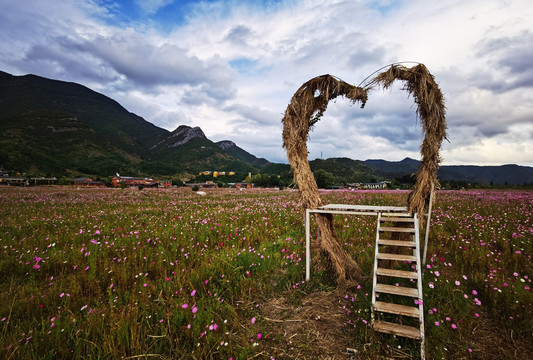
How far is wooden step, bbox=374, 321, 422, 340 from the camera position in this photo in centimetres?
294

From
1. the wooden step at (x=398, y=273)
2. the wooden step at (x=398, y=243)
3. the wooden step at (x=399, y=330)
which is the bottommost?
the wooden step at (x=399, y=330)

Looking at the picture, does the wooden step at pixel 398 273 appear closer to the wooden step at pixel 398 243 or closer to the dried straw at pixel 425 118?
the wooden step at pixel 398 243

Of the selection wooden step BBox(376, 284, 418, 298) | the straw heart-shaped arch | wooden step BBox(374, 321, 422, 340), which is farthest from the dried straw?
wooden step BBox(374, 321, 422, 340)

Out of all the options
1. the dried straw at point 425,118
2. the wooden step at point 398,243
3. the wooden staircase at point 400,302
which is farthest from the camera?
the dried straw at point 425,118

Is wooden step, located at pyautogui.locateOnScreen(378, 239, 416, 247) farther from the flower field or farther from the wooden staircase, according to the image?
the flower field

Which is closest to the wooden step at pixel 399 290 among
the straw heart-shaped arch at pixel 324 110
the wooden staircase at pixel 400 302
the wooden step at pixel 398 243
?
the wooden staircase at pixel 400 302

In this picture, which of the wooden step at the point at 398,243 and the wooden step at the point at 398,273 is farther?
the wooden step at the point at 398,243

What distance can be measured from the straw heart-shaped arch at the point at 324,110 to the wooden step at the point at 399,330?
1452mm

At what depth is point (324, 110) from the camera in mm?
5461

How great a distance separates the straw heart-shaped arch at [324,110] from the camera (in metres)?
4.55

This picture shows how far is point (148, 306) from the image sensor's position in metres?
3.70

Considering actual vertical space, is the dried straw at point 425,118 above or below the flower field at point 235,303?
above

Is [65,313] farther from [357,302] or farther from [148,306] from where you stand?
[357,302]

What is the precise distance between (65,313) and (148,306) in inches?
56.8
